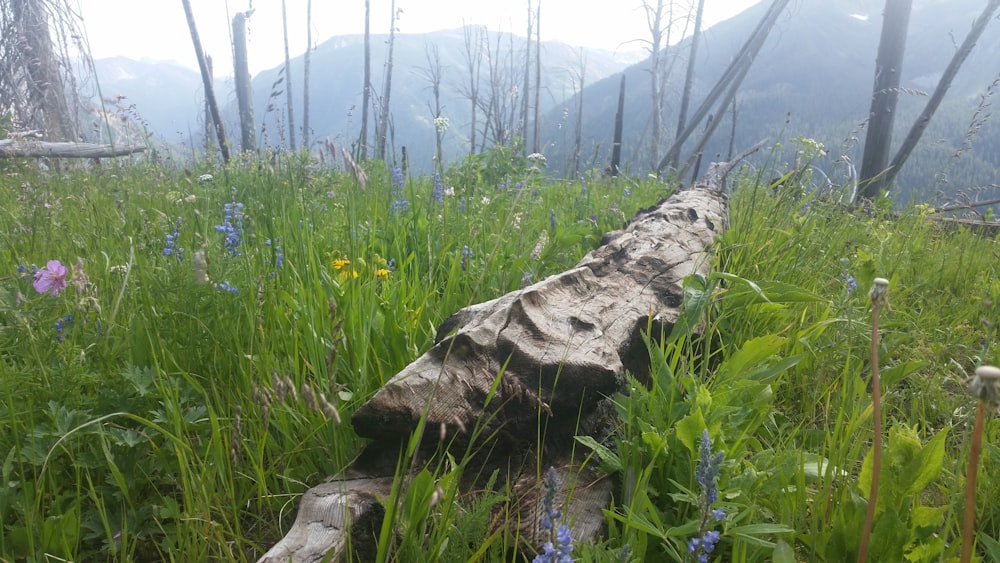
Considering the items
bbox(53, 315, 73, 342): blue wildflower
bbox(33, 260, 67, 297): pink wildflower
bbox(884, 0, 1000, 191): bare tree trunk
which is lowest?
bbox(53, 315, 73, 342): blue wildflower

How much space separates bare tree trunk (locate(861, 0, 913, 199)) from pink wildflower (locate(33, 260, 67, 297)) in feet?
25.5

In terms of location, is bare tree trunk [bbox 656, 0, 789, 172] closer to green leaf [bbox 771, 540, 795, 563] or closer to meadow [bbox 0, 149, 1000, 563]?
meadow [bbox 0, 149, 1000, 563]

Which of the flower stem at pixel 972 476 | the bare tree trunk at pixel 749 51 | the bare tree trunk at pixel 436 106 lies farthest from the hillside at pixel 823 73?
the flower stem at pixel 972 476

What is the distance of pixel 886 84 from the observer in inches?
257

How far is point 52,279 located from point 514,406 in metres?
1.29

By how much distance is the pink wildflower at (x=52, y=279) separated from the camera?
4.42 feet

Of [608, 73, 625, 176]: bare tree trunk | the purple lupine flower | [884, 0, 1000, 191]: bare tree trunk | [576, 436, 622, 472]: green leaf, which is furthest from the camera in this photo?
[608, 73, 625, 176]: bare tree trunk

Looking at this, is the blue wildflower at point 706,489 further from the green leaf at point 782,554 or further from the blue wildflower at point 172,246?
the blue wildflower at point 172,246

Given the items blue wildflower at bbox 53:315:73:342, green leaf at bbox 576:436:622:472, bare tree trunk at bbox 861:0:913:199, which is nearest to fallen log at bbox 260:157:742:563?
green leaf at bbox 576:436:622:472

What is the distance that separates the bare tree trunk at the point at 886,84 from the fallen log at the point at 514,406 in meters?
6.67

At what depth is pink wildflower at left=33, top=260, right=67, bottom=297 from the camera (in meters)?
1.35

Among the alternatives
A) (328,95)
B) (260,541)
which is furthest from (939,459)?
(328,95)

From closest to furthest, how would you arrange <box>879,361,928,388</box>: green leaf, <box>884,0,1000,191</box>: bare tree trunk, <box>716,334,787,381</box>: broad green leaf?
<box>716,334,787,381</box>: broad green leaf, <box>879,361,928,388</box>: green leaf, <box>884,0,1000,191</box>: bare tree trunk

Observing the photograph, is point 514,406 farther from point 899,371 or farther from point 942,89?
point 942,89
